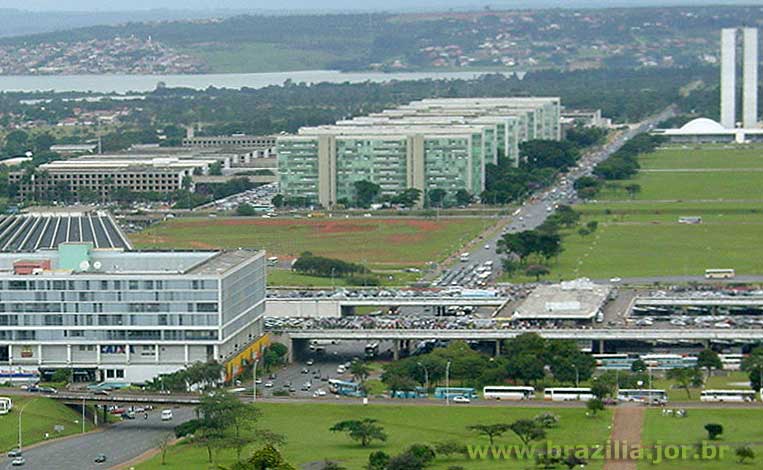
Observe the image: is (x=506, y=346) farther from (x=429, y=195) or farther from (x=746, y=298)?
(x=429, y=195)

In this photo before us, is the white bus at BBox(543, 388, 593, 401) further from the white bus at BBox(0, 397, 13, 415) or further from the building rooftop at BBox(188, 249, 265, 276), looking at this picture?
the white bus at BBox(0, 397, 13, 415)

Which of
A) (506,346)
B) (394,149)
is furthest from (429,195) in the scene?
(506,346)

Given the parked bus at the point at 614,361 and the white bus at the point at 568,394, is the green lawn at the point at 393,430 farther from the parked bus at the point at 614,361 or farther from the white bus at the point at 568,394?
the parked bus at the point at 614,361

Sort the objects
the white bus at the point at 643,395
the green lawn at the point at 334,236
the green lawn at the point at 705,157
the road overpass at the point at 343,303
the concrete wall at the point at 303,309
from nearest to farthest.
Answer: the white bus at the point at 643,395
the concrete wall at the point at 303,309
the road overpass at the point at 343,303
the green lawn at the point at 334,236
the green lawn at the point at 705,157

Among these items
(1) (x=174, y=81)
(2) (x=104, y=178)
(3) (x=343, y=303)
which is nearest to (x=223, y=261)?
(3) (x=343, y=303)

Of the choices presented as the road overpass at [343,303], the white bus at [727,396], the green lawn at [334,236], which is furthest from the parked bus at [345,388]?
the green lawn at [334,236]

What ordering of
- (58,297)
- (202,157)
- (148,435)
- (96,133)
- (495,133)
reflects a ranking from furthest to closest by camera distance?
(96,133), (202,157), (495,133), (58,297), (148,435)
